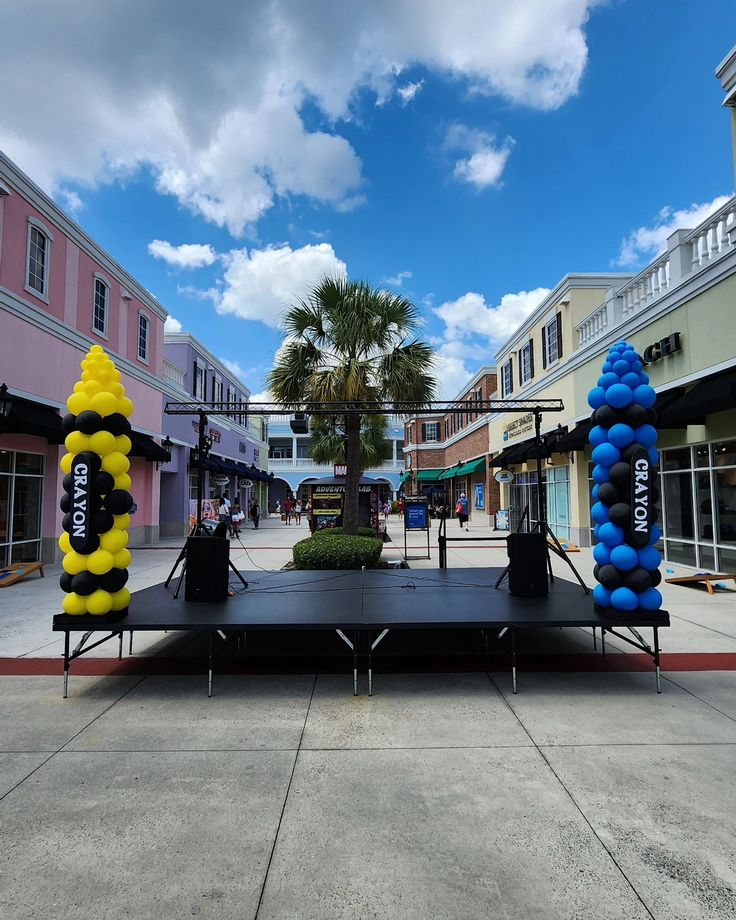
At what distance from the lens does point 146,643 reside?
655cm

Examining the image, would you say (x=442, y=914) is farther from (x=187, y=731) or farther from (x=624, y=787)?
(x=187, y=731)

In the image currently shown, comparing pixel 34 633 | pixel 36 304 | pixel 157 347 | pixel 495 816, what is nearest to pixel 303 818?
pixel 495 816

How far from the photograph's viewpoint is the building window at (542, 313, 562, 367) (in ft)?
64.7

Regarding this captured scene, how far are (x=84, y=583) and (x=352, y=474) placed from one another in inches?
310

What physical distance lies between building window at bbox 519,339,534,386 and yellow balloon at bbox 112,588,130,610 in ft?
69.4

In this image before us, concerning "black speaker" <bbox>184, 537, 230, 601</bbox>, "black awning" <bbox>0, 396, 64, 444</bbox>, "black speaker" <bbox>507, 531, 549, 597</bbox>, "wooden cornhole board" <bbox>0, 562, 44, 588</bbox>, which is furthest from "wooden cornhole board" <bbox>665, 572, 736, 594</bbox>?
"wooden cornhole board" <bbox>0, 562, 44, 588</bbox>

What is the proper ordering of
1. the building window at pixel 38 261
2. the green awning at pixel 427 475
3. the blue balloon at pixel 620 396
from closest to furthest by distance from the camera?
the blue balloon at pixel 620 396, the building window at pixel 38 261, the green awning at pixel 427 475

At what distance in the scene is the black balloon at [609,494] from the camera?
5.05 meters

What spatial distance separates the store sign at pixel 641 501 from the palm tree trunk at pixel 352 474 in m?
7.89

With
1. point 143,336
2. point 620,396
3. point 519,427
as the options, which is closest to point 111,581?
point 620,396

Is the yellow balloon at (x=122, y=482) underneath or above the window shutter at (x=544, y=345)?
underneath

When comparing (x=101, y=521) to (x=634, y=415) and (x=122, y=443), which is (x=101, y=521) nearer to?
(x=122, y=443)

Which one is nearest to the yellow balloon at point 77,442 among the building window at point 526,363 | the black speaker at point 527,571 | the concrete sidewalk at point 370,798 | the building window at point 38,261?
the concrete sidewalk at point 370,798

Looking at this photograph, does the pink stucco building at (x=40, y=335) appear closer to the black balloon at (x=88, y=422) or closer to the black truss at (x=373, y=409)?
the black truss at (x=373, y=409)
